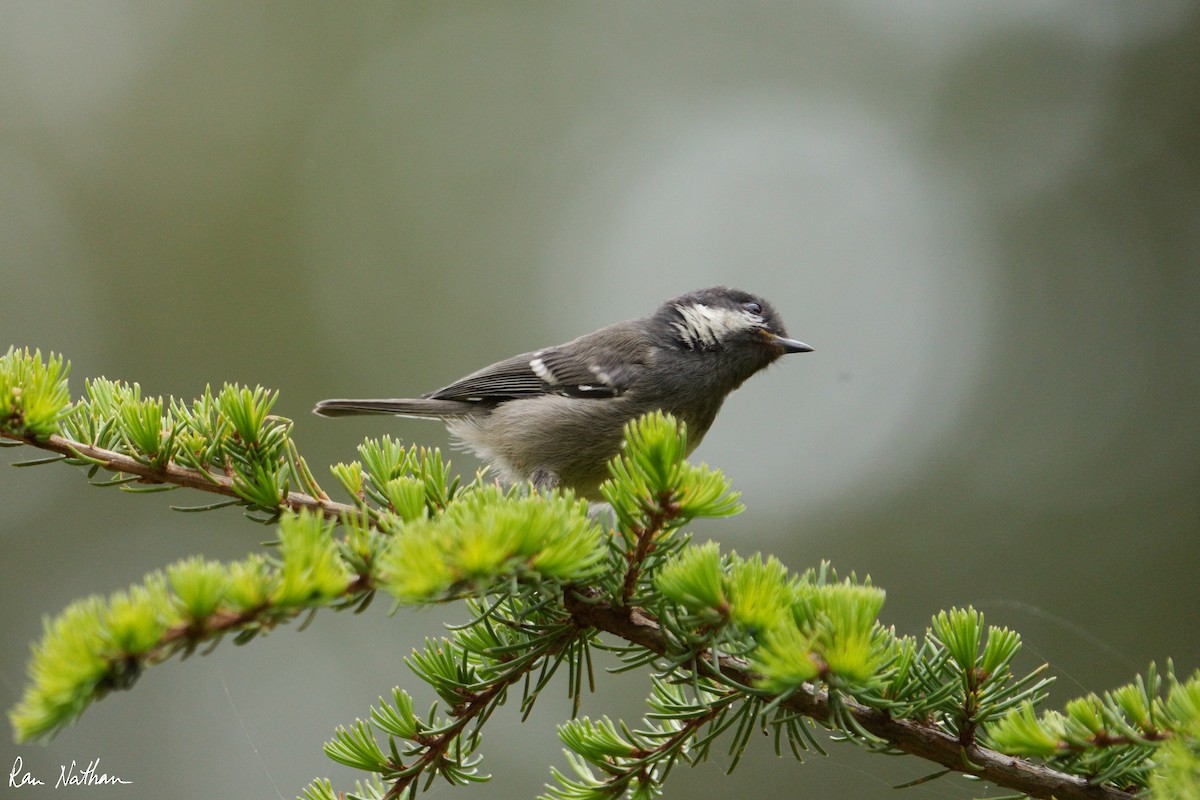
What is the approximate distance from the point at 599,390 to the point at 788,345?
0.90 m

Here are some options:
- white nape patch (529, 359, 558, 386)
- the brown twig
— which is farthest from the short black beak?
the brown twig

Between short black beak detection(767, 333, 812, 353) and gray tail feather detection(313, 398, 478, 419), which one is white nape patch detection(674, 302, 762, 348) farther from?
gray tail feather detection(313, 398, 478, 419)

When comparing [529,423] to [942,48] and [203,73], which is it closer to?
[203,73]

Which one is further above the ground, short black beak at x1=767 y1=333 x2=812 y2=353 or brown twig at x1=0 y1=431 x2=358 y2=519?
short black beak at x1=767 y1=333 x2=812 y2=353

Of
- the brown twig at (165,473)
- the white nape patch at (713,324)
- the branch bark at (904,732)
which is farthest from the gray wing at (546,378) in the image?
the branch bark at (904,732)

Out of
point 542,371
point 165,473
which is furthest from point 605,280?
point 165,473

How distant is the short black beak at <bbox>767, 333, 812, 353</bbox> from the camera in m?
4.11

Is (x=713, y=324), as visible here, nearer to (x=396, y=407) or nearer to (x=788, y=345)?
(x=788, y=345)

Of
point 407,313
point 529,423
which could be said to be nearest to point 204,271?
point 407,313

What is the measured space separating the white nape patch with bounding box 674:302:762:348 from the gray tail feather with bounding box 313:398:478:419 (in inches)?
43.0

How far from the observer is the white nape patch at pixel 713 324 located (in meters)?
4.13

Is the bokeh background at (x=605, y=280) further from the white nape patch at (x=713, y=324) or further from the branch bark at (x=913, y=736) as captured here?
the branch bark at (x=913, y=736)

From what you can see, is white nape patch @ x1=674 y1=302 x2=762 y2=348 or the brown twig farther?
white nape patch @ x1=674 y1=302 x2=762 y2=348

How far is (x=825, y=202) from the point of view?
9859 mm
